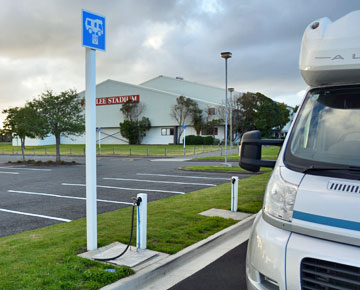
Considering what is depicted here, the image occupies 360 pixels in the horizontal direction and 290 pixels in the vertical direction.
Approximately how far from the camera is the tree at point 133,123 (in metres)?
57.8

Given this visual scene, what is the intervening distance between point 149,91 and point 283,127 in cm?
2498

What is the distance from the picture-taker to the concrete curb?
12.8ft

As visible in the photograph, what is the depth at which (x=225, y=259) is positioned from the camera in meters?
4.91

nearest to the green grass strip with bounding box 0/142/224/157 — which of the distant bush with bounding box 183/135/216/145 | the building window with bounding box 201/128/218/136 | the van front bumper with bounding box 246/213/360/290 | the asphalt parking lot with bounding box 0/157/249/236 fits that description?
the distant bush with bounding box 183/135/216/145

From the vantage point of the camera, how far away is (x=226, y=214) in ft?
23.8

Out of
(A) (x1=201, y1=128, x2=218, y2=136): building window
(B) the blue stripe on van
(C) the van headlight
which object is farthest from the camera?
(A) (x1=201, y1=128, x2=218, y2=136): building window

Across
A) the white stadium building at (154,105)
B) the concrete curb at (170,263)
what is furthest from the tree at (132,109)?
the concrete curb at (170,263)

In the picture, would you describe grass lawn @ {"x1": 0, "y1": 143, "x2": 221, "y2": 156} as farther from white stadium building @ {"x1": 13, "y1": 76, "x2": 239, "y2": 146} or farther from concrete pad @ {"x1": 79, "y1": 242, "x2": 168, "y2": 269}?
concrete pad @ {"x1": 79, "y1": 242, "x2": 168, "y2": 269}

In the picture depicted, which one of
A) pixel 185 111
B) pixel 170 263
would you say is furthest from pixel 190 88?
pixel 170 263

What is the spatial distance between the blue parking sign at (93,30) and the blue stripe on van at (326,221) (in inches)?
138

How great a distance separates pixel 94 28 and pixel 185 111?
50.5 m

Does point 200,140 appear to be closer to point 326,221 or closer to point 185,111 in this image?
point 185,111

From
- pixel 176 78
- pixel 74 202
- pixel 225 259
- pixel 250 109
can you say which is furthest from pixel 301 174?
pixel 176 78

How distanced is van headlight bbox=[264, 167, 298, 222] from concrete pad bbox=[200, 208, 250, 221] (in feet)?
13.4
